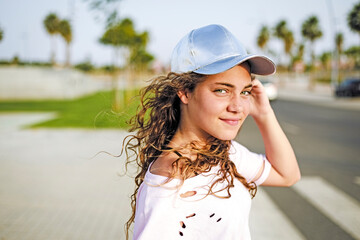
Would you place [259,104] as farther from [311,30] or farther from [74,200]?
[311,30]

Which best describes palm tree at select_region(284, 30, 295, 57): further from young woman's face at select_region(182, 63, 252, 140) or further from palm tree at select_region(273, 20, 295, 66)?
young woman's face at select_region(182, 63, 252, 140)

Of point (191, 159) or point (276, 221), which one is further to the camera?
point (276, 221)

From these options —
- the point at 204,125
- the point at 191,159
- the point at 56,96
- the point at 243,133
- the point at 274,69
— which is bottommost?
the point at 56,96

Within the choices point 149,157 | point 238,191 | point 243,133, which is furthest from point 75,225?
point 243,133

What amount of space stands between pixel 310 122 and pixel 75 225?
1031 cm

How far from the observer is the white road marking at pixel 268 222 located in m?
3.31

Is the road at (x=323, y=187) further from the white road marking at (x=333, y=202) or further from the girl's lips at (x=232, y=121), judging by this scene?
the girl's lips at (x=232, y=121)

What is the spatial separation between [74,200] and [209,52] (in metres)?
3.60

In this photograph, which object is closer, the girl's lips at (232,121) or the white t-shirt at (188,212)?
the white t-shirt at (188,212)

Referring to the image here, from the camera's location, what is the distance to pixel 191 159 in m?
→ 1.39

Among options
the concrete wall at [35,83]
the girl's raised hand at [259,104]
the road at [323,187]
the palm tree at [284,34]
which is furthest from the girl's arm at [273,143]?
the palm tree at [284,34]

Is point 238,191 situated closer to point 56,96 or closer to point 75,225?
point 75,225

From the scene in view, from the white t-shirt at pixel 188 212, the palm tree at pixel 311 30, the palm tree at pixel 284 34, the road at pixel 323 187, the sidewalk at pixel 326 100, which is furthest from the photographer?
the palm tree at pixel 284 34

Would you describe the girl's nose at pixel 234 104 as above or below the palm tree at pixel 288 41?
below
